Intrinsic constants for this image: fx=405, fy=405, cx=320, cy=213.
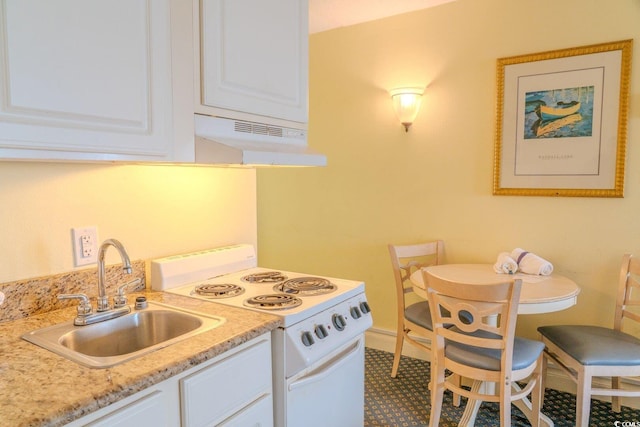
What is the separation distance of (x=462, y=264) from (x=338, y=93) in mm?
1613

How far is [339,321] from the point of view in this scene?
→ 1565mm

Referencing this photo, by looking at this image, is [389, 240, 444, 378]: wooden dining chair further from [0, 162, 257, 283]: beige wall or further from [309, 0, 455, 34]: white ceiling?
[309, 0, 455, 34]: white ceiling

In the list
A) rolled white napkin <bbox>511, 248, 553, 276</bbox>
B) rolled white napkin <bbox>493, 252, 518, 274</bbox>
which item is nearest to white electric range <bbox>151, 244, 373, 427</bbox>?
rolled white napkin <bbox>493, 252, 518, 274</bbox>

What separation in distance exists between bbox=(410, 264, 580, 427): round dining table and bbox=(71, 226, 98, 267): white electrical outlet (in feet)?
5.00

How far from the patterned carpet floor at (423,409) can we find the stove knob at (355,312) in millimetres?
885

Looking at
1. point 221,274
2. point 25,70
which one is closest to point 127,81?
point 25,70

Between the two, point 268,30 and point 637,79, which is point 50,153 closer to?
point 268,30

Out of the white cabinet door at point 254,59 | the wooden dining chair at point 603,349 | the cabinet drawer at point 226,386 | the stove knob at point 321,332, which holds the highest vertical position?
the white cabinet door at point 254,59

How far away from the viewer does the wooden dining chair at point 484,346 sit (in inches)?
67.7

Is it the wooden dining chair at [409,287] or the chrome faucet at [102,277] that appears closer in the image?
the chrome faucet at [102,277]

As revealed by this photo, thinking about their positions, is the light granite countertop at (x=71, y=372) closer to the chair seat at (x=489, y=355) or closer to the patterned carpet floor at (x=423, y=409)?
the chair seat at (x=489, y=355)

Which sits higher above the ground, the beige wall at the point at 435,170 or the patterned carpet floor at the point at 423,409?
the beige wall at the point at 435,170

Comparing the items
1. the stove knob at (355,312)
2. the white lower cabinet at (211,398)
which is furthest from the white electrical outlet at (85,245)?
the stove knob at (355,312)

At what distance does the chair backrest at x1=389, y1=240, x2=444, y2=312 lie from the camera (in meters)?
2.65
